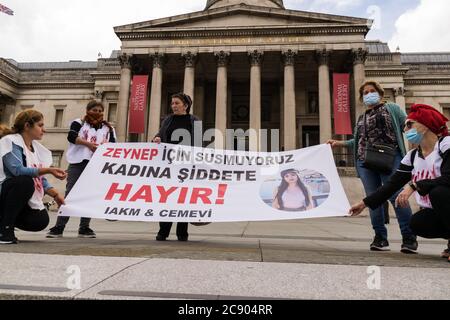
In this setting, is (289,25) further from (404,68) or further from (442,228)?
(442,228)

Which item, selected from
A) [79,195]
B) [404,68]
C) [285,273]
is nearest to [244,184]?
[79,195]

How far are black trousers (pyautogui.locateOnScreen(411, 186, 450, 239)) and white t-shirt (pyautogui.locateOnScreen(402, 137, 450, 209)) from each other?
11 cm

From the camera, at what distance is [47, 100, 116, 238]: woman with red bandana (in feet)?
16.3

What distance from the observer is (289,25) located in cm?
2483

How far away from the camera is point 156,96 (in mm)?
25594

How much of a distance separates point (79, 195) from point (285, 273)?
3133 mm

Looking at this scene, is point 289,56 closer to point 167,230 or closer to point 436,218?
point 167,230

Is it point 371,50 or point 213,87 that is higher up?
point 371,50

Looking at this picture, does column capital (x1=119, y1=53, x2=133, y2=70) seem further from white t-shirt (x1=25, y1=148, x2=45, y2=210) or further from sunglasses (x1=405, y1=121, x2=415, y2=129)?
sunglasses (x1=405, y1=121, x2=415, y2=129)

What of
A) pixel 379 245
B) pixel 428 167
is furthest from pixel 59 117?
pixel 428 167

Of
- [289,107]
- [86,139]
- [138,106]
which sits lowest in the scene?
[86,139]

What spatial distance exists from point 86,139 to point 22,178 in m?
1.66

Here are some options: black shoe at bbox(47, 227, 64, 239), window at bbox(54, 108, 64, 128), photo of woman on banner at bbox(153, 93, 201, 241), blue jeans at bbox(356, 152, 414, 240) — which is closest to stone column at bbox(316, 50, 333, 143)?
blue jeans at bbox(356, 152, 414, 240)

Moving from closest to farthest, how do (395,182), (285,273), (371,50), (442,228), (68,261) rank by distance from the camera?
1. (285,273)
2. (68,261)
3. (442,228)
4. (395,182)
5. (371,50)
